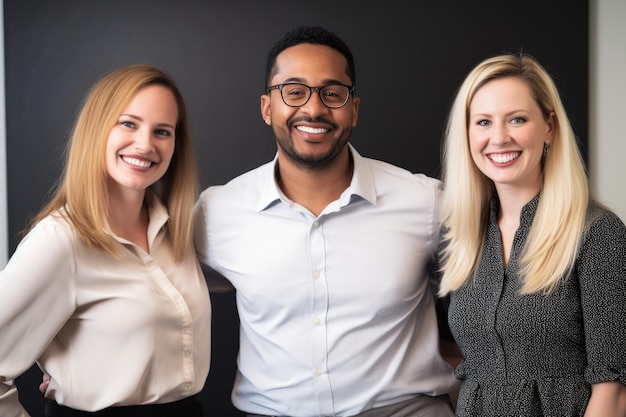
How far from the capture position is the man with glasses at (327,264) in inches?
83.7

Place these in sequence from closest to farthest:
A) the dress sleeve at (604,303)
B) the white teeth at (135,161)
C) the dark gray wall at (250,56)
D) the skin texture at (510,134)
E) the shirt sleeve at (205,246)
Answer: the dress sleeve at (604,303) → the skin texture at (510,134) → the white teeth at (135,161) → the shirt sleeve at (205,246) → the dark gray wall at (250,56)

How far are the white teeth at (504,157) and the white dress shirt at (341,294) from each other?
0.38 m

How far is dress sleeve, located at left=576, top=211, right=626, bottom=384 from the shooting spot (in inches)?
66.1

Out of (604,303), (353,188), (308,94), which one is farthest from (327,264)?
(604,303)

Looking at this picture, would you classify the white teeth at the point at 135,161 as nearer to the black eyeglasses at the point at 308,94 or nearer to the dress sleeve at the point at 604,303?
the black eyeglasses at the point at 308,94

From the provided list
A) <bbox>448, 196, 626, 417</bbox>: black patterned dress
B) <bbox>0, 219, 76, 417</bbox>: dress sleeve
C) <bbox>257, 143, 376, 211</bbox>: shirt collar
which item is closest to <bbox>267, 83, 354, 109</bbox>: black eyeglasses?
<bbox>257, 143, 376, 211</bbox>: shirt collar

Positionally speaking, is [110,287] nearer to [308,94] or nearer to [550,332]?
[308,94]

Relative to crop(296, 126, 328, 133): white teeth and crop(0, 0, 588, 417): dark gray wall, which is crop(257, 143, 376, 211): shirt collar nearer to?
crop(296, 126, 328, 133): white teeth

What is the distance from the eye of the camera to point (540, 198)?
1866mm

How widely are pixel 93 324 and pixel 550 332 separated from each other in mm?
1163

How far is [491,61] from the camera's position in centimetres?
191

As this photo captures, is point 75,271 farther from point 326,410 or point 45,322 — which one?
point 326,410

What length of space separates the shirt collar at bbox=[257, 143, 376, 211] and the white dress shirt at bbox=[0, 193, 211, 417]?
1.24 feet

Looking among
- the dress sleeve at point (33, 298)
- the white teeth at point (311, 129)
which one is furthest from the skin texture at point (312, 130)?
the dress sleeve at point (33, 298)
